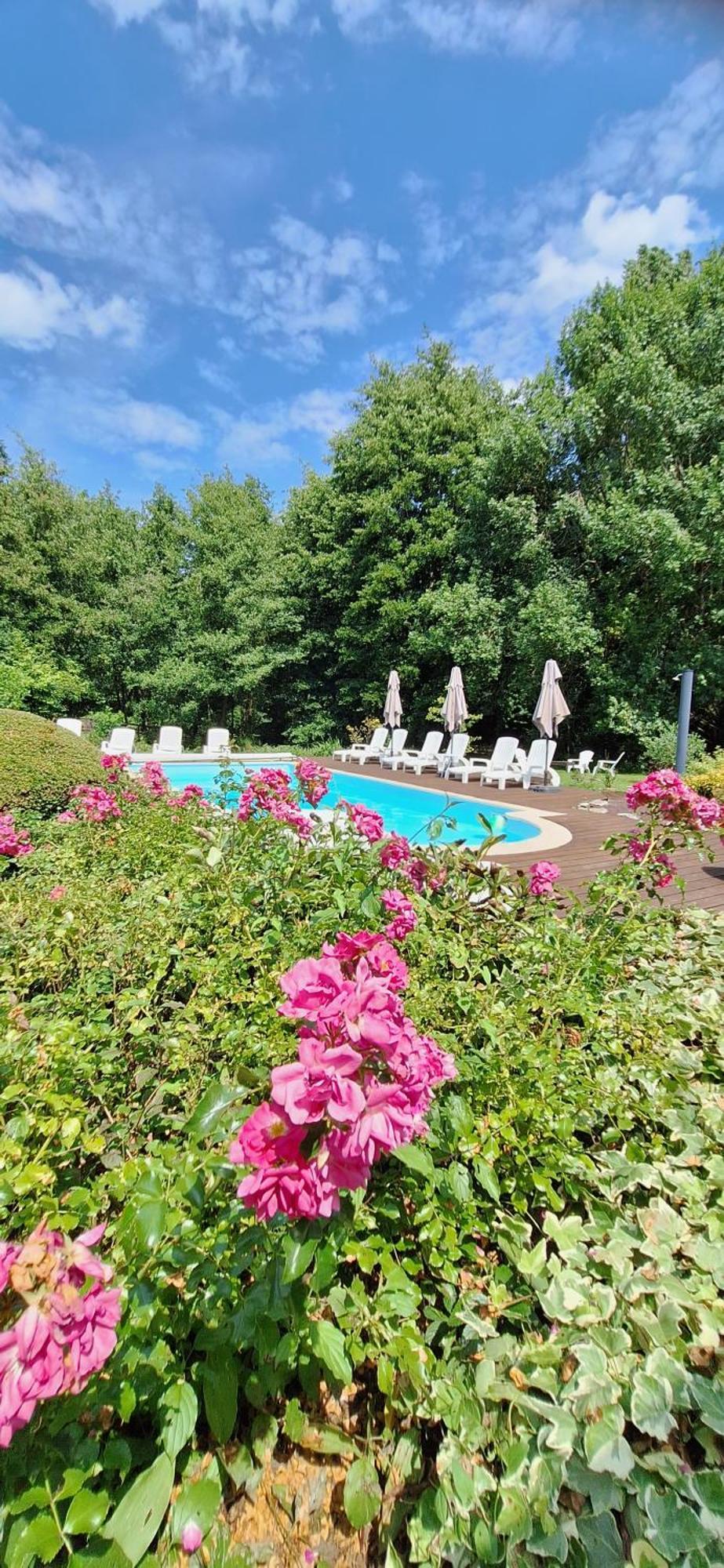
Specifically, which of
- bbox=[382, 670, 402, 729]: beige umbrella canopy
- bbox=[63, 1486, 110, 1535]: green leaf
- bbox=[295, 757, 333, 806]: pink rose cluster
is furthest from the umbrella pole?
bbox=[63, 1486, 110, 1535]: green leaf

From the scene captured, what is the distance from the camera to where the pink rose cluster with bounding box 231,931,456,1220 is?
0.80m

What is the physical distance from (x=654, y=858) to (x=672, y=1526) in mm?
2115

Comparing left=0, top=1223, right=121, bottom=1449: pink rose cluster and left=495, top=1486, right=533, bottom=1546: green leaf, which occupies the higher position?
left=0, top=1223, right=121, bottom=1449: pink rose cluster

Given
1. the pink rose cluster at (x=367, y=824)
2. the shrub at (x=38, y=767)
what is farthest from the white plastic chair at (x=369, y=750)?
the pink rose cluster at (x=367, y=824)

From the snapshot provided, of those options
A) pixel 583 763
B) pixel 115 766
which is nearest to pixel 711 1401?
pixel 115 766

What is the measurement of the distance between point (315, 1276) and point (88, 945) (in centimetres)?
160

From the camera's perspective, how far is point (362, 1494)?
3.15 ft

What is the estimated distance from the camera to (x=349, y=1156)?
0.80 m

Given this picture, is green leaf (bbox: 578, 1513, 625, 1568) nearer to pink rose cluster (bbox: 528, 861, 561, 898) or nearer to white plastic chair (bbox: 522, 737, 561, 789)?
pink rose cluster (bbox: 528, 861, 561, 898)

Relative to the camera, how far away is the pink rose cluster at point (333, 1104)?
31.4 inches

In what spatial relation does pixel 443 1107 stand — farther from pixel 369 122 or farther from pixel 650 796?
pixel 369 122

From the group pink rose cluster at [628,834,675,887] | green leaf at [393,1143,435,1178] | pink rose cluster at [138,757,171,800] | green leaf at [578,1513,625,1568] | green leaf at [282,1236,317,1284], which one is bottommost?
green leaf at [578,1513,625,1568]

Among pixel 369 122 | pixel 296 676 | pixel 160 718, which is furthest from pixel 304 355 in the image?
pixel 369 122

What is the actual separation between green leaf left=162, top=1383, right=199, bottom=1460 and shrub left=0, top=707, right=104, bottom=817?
498cm
